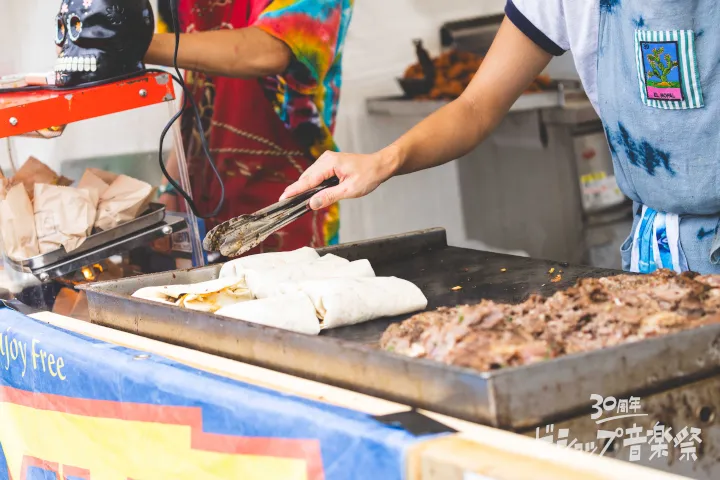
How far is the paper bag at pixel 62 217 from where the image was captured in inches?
98.2

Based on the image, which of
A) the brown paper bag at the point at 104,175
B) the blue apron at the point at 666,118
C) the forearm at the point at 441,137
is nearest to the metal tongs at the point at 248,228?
the forearm at the point at 441,137

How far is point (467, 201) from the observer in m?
4.16

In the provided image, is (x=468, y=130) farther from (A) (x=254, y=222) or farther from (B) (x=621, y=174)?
(A) (x=254, y=222)

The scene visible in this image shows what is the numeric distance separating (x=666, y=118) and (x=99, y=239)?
1554 millimetres

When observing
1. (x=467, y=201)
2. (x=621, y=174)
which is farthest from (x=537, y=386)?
(x=467, y=201)

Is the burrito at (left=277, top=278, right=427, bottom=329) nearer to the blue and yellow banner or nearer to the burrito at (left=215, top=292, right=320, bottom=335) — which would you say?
the burrito at (left=215, top=292, right=320, bottom=335)

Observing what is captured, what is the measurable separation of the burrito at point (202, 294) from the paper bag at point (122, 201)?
79 cm

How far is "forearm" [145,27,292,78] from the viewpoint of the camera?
279cm

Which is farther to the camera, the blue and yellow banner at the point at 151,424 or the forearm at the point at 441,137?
the forearm at the point at 441,137

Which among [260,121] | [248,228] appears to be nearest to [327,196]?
[248,228]

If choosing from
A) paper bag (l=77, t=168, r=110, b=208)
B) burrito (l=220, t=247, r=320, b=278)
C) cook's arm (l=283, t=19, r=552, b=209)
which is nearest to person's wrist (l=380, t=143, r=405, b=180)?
cook's arm (l=283, t=19, r=552, b=209)

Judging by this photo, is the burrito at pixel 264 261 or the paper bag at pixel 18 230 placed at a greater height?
the paper bag at pixel 18 230

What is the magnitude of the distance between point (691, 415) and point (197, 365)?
2.44 ft

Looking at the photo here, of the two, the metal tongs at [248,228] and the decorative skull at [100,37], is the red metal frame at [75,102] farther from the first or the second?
the metal tongs at [248,228]
